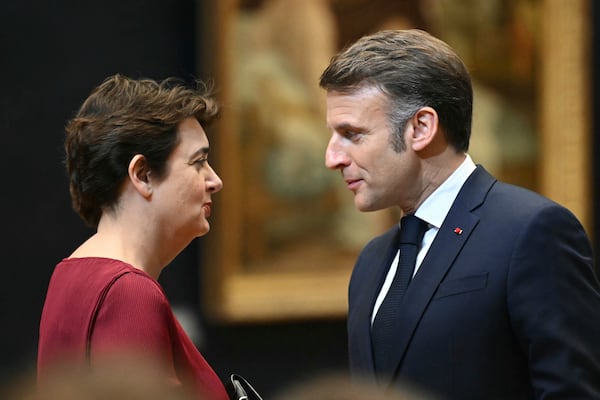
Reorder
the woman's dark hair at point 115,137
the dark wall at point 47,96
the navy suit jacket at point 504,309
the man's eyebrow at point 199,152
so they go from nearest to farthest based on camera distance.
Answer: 1. the navy suit jacket at point 504,309
2. the woman's dark hair at point 115,137
3. the man's eyebrow at point 199,152
4. the dark wall at point 47,96

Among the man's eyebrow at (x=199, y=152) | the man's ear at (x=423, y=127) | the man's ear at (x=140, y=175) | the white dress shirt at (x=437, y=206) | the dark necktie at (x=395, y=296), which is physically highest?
the man's ear at (x=423, y=127)

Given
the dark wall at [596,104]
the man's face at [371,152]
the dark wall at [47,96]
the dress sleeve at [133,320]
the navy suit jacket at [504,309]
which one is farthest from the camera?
the dark wall at [596,104]

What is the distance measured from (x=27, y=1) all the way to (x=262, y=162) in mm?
1895

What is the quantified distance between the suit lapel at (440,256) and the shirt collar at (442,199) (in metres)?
0.05

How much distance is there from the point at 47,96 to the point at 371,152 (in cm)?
333

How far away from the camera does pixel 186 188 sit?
352cm

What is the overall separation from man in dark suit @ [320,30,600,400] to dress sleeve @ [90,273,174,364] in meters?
0.83

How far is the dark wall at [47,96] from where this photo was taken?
20.6 ft

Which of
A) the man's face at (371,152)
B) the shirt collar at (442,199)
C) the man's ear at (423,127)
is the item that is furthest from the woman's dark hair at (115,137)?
the shirt collar at (442,199)

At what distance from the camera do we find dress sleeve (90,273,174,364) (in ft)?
9.93

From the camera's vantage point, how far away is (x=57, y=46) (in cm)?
639

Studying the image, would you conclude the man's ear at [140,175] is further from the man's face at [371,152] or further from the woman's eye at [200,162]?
the man's face at [371,152]

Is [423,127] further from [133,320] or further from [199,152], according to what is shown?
[133,320]

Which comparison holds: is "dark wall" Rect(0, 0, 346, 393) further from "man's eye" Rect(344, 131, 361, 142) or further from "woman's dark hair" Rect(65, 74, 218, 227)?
"man's eye" Rect(344, 131, 361, 142)
